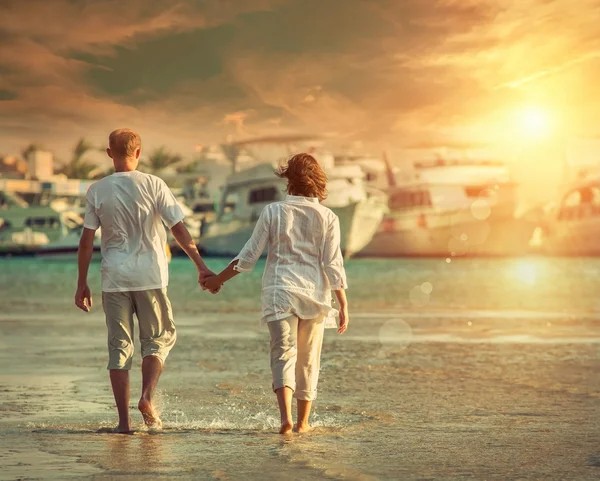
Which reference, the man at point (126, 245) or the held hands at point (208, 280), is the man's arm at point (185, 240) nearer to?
the man at point (126, 245)

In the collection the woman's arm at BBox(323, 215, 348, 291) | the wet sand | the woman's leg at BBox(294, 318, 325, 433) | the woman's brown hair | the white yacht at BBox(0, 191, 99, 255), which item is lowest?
the wet sand

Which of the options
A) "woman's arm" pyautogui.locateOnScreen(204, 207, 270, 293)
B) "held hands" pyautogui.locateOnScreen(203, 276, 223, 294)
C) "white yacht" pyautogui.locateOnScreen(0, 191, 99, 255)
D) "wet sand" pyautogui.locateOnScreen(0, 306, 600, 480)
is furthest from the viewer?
"white yacht" pyautogui.locateOnScreen(0, 191, 99, 255)

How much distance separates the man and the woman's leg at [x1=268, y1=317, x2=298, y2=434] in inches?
22.2

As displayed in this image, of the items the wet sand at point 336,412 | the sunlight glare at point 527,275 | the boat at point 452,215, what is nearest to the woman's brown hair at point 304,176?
the wet sand at point 336,412

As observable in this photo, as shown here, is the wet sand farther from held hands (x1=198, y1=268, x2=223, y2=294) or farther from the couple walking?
held hands (x1=198, y1=268, x2=223, y2=294)

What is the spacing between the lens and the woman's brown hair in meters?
6.69

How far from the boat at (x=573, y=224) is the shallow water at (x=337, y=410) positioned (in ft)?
370

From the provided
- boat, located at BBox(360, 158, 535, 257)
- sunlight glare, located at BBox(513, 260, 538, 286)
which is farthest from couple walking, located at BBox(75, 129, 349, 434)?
boat, located at BBox(360, 158, 535, 257)

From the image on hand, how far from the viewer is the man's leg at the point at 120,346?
22.0ft

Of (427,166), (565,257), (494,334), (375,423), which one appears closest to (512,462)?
(375,423)

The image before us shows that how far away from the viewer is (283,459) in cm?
582

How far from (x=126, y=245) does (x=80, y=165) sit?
136124 mm

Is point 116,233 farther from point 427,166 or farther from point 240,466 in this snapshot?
point 427,166

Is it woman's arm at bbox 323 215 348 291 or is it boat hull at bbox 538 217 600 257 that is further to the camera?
boat hull at bbox 538 217 600 257
